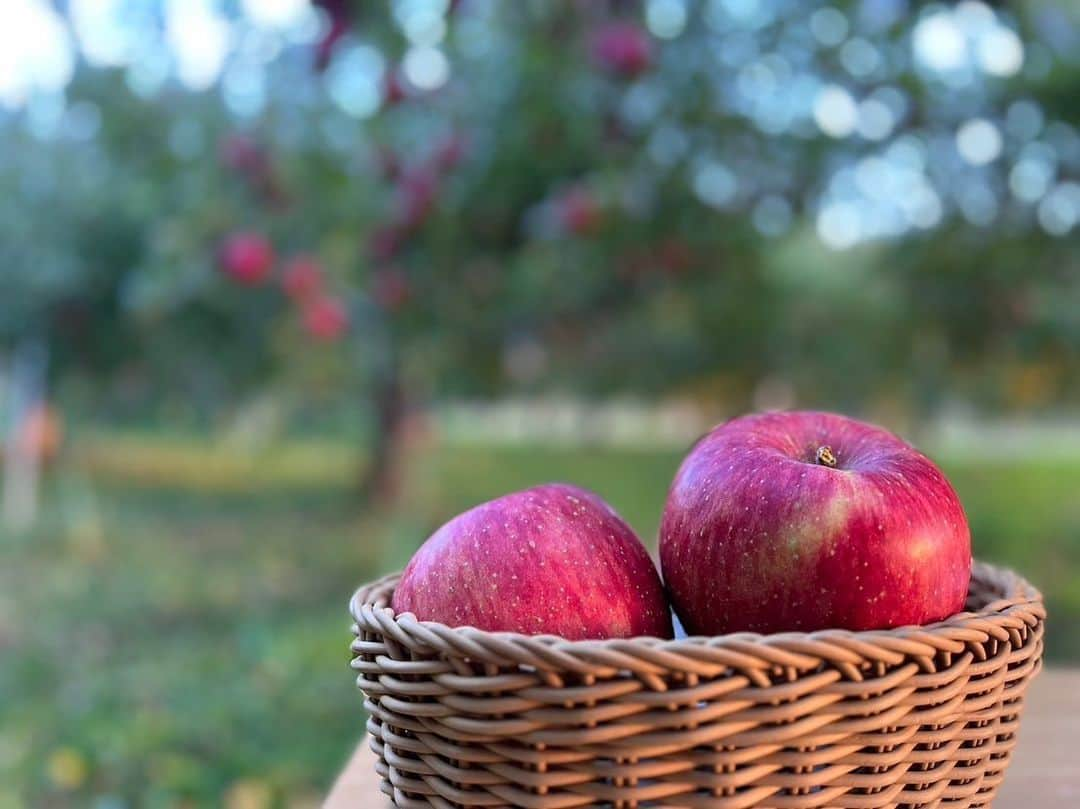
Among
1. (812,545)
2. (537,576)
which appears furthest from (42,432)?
(812,545)

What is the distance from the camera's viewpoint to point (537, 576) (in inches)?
25.4

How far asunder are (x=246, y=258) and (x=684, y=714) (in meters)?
1.63

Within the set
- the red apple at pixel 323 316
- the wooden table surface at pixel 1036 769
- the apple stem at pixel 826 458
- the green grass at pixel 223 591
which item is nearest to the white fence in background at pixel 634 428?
the green grass at pixel 223 591

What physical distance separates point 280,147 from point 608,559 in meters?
1.69

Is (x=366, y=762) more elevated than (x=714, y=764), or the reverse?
(x=714, y=764)

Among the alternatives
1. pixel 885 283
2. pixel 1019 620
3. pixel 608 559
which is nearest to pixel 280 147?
pixel 885 283

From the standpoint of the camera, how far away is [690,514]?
67cm

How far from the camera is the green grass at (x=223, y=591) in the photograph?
2.06 metres

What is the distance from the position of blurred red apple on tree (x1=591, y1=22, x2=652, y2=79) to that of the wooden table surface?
126 centimetres

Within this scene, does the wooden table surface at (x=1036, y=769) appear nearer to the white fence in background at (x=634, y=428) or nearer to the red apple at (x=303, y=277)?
the red apple at (x=303, y=277)

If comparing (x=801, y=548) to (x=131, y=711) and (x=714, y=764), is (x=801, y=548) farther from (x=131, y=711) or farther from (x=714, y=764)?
(x=131, y=711)

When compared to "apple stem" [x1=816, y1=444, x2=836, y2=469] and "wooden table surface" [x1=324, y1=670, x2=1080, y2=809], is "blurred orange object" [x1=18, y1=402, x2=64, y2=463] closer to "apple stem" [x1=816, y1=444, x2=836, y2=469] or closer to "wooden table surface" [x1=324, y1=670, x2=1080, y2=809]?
"wooden table surface" [x1=324, y1=670, x2=1080, y2=809]

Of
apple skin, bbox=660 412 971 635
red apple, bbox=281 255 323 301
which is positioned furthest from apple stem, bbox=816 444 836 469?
red apple, bbox=281 255 323 301

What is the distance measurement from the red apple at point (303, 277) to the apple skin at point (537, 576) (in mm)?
1393
